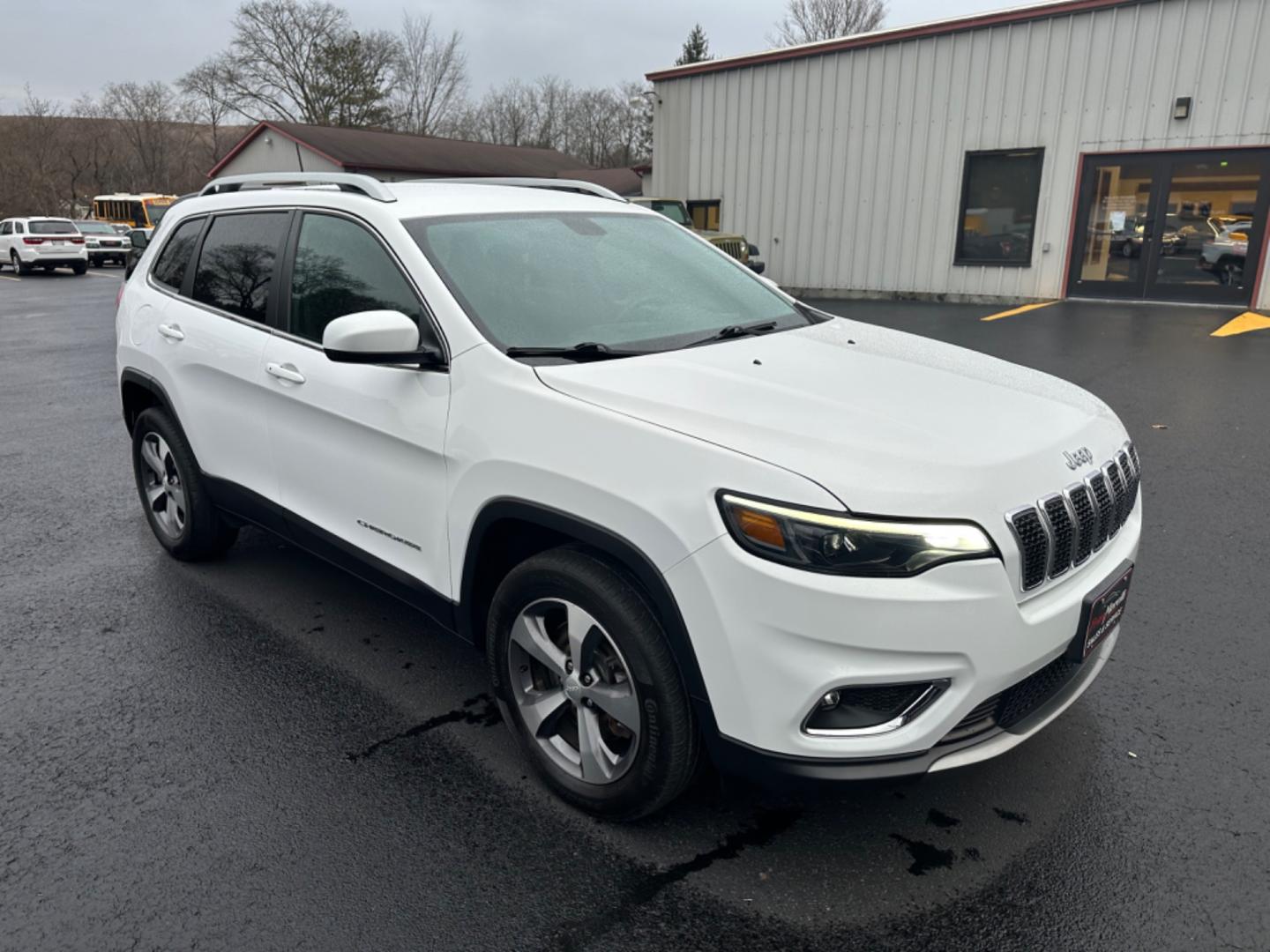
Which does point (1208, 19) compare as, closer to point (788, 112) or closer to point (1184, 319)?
point (1184, 319)

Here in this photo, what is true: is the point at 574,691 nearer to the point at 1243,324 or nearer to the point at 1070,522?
the point at 1070,522

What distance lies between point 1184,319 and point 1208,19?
15.3 ft

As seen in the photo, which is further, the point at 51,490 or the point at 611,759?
the point at 51,490

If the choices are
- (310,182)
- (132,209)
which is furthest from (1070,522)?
(132,209)

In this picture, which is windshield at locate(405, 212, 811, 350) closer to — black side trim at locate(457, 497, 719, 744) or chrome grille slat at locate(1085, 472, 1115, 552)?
black side trim at locate(457, 497, 719, 744)

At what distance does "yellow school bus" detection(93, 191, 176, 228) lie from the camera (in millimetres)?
38375

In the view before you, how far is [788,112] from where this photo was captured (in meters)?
18.5

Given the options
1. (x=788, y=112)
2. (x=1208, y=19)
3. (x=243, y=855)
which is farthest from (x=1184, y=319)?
(x=243, y=855)

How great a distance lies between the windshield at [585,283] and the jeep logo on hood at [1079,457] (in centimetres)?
126

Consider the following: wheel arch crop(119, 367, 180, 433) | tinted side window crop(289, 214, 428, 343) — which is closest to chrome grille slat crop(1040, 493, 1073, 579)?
tinted side window crop(289, 214, 428, 343)

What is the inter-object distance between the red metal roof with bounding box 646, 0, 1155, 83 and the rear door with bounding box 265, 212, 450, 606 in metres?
15.4

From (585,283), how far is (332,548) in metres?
1.41

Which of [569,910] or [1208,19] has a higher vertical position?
[1208,19]

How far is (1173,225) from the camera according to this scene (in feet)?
49.2
